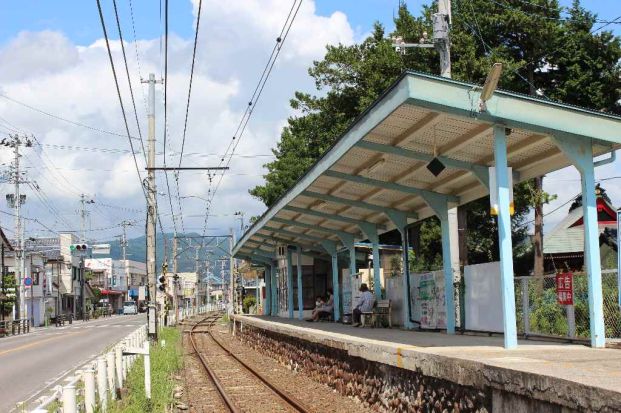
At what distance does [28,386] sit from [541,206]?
2051cm

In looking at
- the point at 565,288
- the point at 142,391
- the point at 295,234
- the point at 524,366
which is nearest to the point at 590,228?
the point at 565,288

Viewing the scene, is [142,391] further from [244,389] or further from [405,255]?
[405,255]

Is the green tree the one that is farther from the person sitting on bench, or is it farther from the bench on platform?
the bench on platform

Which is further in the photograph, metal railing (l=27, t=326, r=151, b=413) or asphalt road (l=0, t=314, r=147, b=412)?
asphalt road (l=0, t=314, r=147, b=412)

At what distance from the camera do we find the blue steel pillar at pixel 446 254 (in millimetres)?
14891

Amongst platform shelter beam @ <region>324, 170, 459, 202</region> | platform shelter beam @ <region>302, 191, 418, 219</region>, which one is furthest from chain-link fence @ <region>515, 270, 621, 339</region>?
platform shelter beam @ <region>302, 191, 418, 219</region>

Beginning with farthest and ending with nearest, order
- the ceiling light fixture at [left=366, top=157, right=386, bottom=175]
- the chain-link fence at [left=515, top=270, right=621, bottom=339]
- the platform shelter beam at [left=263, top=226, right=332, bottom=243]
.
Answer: the platform shelter beam at [left=263, top=226, right=332, bottom=243], the ceiling light fixture at [left=366, top=157, right=386, bottom=175], the chain-link fence at [left=515, top=270, right=621, bottom=339]

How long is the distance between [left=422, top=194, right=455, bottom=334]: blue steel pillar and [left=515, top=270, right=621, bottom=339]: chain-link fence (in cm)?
201

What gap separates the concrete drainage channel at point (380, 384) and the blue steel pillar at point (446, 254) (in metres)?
2.31

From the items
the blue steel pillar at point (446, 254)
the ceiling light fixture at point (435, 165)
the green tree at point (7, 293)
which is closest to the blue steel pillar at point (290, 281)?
the blue steel pillar at point (446, 254)

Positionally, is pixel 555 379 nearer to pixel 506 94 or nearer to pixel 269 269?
pixel 506 94

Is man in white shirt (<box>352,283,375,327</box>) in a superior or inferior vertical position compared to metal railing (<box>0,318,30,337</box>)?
superior

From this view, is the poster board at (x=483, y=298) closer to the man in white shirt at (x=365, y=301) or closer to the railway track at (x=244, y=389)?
the railway track at (x=244, y=389)

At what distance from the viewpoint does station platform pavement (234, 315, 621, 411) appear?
19.5 feet
